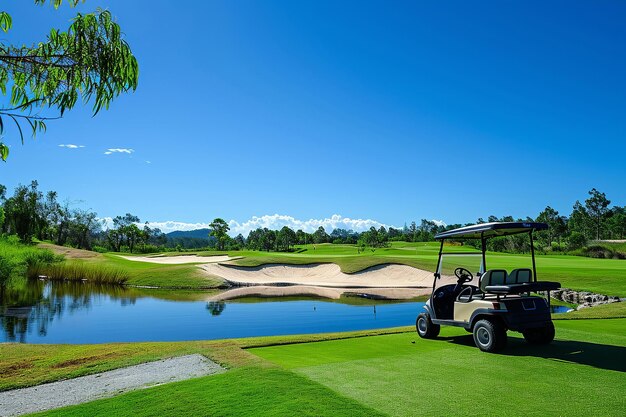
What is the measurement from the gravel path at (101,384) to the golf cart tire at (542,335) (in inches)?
219

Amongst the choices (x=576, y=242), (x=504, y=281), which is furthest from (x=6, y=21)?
(x=576, y=242)

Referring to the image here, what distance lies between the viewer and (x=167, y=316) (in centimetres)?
1828

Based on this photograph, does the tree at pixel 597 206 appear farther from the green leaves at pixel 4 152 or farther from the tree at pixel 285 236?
the green leaves at pixel 4 152

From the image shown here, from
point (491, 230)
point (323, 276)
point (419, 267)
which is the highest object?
point (491, 230)

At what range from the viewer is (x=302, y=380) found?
532 cm

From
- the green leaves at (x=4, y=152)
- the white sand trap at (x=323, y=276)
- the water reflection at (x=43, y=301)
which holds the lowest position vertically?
the water reflection at (x=43, y=301)

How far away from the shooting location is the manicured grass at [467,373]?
4.46 metres

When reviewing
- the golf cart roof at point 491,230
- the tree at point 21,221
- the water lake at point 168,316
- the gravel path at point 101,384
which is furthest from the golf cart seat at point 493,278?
the tree at point 21,221

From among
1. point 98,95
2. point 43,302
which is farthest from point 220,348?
point 43,302

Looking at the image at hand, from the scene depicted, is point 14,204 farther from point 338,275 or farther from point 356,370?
point 356,370

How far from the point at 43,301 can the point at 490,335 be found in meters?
22.2

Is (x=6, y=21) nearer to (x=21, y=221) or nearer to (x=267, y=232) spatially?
(x=21, y=221)

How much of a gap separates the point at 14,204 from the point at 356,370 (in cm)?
6016

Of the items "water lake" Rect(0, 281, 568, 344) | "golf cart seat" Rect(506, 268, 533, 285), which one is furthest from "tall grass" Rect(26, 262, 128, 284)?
"golf cart seat" Rect(506, 268, 533, 285)
